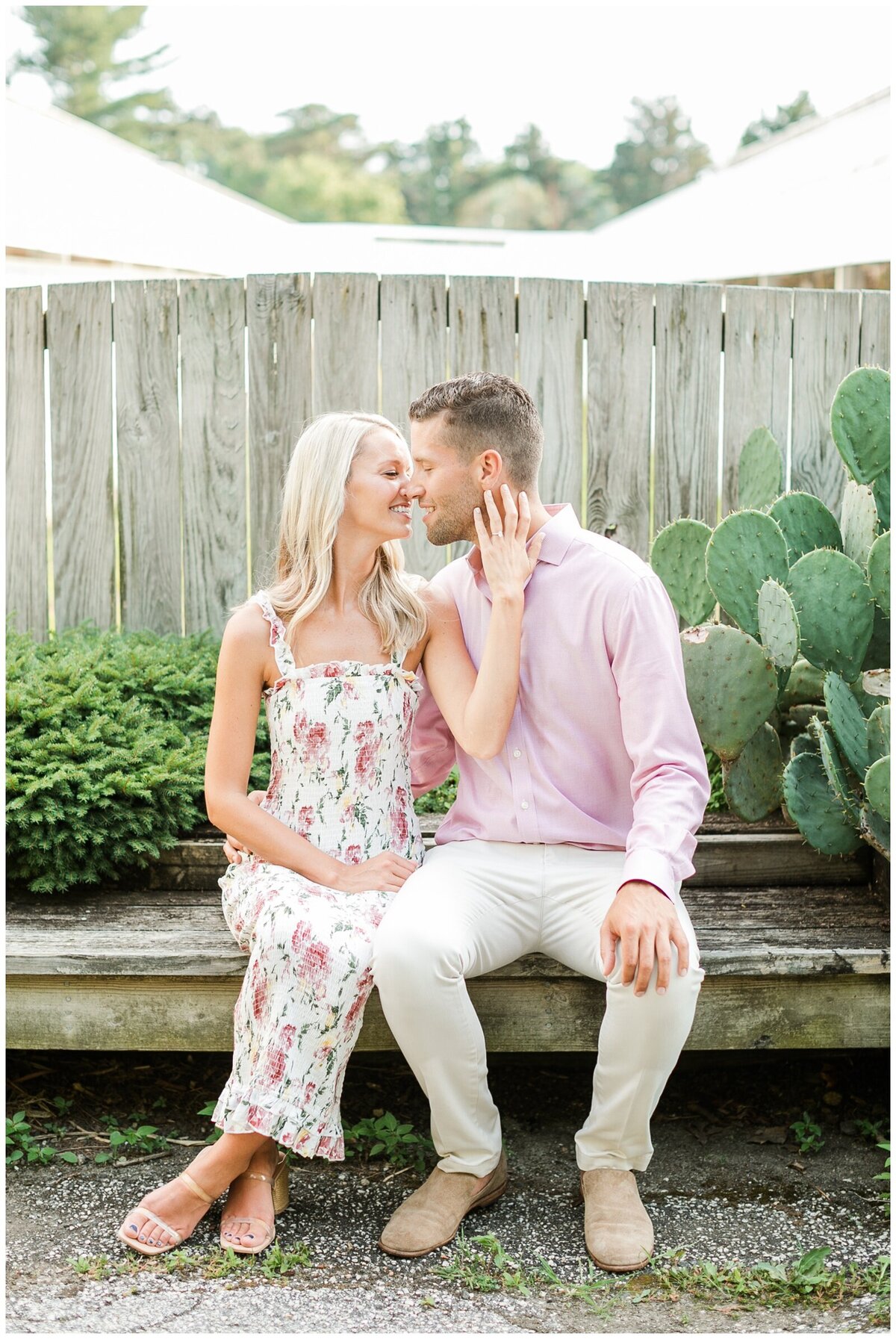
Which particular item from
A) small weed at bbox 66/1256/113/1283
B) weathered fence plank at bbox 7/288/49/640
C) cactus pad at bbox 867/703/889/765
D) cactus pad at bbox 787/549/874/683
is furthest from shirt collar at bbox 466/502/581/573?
weathered fence plank at bbox 7/288/49/640

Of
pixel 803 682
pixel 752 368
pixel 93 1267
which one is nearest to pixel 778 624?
pixel 803 682

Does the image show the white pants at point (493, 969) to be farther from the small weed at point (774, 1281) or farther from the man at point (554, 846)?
the small weed at point (774, 1281)

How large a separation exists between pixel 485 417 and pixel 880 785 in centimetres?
116

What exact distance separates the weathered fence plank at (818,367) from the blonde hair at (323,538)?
169 centimetres

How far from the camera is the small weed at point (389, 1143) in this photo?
2684 mm

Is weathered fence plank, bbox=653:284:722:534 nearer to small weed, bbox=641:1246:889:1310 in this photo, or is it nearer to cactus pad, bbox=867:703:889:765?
cactus pad, bbox=867:703:889:765

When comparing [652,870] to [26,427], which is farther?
[26,427]

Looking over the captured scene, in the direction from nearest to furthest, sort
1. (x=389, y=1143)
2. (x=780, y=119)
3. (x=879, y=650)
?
(x=389, y=1143) < (x=879, y=650) < (x=780, y=119)

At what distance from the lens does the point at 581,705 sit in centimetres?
262

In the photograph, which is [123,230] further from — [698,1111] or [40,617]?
[698,1111]

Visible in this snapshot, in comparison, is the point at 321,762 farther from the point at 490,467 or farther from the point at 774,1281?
the point at 774,1281

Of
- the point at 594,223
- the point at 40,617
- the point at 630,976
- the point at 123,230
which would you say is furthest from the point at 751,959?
the point at 594,223

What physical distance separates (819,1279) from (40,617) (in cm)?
292

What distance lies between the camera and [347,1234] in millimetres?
2381
